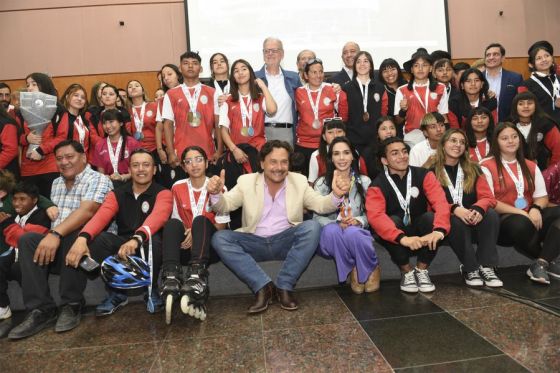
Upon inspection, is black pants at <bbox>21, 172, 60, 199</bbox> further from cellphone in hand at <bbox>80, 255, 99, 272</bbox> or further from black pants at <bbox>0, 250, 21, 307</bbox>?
cellphone in hand at <bbox>80, 255, 99, 272</bbox>

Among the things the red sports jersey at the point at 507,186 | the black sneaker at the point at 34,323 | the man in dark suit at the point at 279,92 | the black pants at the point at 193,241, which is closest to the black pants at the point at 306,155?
the man in dark suit at the point at 279,92

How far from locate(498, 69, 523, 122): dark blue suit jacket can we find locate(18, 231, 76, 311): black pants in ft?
14.4

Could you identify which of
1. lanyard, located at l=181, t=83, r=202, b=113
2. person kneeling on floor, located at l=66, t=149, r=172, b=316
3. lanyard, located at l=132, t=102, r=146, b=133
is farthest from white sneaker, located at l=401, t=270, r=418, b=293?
lanyard, located at l=132, t=102, r=146, b=133

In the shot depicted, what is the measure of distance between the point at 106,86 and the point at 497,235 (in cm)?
394

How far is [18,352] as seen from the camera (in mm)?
2408

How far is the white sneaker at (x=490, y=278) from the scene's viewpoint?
2.94 metres

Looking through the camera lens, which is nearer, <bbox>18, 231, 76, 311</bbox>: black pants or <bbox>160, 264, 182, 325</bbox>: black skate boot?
<bbox>160, 264, 182, 325</bbox>: black skate boot

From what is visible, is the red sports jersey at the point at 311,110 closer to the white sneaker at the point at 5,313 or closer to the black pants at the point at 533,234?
the black pants at the point at 533,234

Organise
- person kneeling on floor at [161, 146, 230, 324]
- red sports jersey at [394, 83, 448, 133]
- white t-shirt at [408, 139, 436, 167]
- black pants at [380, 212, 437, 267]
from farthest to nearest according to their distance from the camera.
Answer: red sports jersey at [394, 83, 448, 133] < white t-shirt at [408, 139, 436, 167] < black pants at [380, 212, 437, 267] < person kneeling on floor at [161, 146, 230, 324]

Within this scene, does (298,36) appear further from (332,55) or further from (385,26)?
(385,26)

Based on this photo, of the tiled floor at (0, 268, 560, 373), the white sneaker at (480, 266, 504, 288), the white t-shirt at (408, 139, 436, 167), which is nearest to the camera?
the tiled floor at (0, 268, 560, 373)

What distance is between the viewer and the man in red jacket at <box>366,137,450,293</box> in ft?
9.72

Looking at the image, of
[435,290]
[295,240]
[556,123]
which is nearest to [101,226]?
[295,240]

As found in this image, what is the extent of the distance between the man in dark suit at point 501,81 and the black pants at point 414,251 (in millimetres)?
2277
